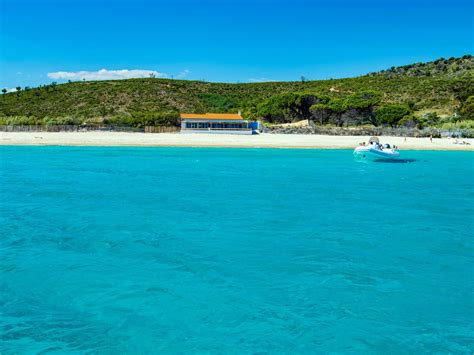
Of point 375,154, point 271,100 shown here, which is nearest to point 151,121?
point 271,100

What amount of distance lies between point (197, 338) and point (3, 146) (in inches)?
1564

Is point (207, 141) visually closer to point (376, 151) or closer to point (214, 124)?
point (214, 124)

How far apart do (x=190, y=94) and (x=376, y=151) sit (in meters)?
64.6

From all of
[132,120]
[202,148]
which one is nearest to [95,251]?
[202,148]

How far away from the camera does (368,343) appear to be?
22.5 feet

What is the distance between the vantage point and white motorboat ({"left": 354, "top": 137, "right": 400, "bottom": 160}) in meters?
32.1

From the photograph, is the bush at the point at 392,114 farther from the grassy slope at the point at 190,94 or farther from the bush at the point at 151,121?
the bush at the point at 151,121

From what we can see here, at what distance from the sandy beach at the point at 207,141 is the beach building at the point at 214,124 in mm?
5706

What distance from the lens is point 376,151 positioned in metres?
32.2

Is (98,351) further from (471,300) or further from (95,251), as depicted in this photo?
(471,300)

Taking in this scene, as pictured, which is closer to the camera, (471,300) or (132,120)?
(471,300)

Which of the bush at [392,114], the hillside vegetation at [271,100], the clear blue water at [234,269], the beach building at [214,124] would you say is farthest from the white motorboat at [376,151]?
the bush at [392,114]

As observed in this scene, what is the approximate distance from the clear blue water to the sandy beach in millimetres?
22997

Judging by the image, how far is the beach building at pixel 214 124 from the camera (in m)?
55.1
